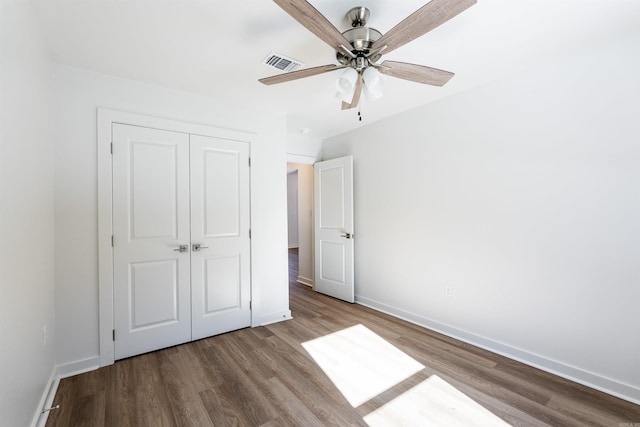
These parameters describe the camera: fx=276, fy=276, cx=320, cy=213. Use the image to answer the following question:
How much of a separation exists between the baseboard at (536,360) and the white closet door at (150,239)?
2.49 meters

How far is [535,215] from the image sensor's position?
228 cm

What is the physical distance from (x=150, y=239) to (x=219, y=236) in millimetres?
615

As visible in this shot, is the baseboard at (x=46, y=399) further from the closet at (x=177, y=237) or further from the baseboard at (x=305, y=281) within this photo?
the baseboard at (x=305, y=281)

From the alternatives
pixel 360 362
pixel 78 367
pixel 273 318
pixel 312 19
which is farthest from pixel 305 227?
pixel 312 19

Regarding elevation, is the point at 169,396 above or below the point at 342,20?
below

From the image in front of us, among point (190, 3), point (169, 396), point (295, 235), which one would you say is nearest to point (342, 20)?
point (190, 3)

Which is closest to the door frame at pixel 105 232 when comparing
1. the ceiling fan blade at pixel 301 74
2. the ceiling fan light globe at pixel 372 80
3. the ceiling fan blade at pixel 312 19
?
the ceiling fan blade at pixel 301 74

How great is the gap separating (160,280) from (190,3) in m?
2.18

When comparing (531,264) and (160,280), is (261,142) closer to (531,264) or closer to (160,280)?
(160,280)

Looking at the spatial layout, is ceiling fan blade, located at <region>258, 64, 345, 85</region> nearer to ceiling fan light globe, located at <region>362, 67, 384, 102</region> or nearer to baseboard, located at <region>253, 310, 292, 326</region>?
ceiling fan light globe, located at <region>362, 67, 384, 102</region>

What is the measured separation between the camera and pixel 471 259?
269 cm

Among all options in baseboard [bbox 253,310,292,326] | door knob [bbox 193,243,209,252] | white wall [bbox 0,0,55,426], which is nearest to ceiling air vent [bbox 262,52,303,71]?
white wall [bbox 0,0,55,426]

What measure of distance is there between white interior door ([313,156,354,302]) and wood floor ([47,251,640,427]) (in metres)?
1.34

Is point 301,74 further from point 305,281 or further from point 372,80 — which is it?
point 305,281
